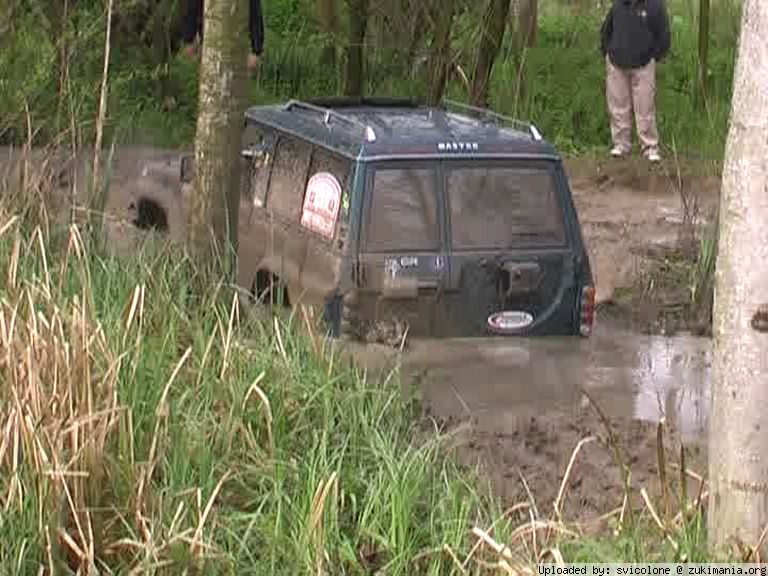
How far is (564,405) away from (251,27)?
7.74m

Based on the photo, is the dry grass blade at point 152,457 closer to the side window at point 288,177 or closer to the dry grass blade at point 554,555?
the dry grass blade at point 554,555

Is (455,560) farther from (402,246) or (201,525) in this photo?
(402,246)

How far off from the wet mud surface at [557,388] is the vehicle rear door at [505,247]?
15 cm

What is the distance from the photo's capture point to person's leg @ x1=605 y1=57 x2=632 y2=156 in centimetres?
1727

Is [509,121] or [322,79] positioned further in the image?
[322,79]

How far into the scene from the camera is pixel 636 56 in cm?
1705

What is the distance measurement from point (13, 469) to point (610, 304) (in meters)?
7.22

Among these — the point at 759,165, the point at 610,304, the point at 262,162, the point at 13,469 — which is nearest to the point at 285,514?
the point at 13,469

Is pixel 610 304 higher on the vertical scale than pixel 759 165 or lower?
lower

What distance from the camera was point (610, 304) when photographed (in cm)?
1246

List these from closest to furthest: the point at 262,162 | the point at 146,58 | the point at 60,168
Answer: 1. the point at 60,168
2. the point at 262,162
3. the point at 146,58

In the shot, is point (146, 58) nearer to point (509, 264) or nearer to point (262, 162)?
point (262, 162)

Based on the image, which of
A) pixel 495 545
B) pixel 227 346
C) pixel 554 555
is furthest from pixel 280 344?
pixel 554 555

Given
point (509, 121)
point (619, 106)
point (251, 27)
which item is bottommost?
point (619, 106)
